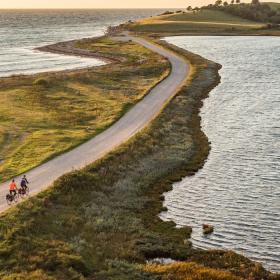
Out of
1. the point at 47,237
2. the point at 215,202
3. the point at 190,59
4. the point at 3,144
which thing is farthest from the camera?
the point at 190,59

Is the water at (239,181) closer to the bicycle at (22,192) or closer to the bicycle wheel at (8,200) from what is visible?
the bicycle at (22,192)

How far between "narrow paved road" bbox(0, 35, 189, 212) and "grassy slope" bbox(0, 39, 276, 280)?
83.7 inches

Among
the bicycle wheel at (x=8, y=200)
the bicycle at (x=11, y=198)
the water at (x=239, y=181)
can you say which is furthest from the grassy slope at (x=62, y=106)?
the water at (x=239, y=181)

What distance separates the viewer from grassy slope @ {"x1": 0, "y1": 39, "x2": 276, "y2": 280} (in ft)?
102

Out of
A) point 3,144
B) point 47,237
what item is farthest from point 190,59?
point 47,237

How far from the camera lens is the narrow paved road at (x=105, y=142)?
4496 cm

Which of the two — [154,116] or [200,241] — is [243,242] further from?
[154,116]

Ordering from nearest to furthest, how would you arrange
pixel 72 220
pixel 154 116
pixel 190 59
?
pixel 72 220, pixel 154 116, pixel 190 59

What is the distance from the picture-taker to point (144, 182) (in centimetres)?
4716

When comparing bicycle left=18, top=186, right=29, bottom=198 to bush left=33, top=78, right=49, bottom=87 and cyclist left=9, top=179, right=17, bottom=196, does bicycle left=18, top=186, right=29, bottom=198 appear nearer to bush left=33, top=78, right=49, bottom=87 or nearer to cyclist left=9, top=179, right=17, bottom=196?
cyclist left=9, top=179, right=17, bottom=196

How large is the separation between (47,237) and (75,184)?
369 inches

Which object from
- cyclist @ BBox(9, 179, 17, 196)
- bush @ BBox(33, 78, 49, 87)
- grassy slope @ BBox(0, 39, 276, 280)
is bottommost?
grassy slope @ BBox(0, 39, 276, 280)

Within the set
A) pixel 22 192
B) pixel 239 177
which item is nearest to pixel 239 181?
pixel 239 177

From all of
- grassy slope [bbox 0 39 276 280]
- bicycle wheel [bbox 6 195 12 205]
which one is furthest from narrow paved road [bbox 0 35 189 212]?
grassy slope [bbox 0 39 276 280]
